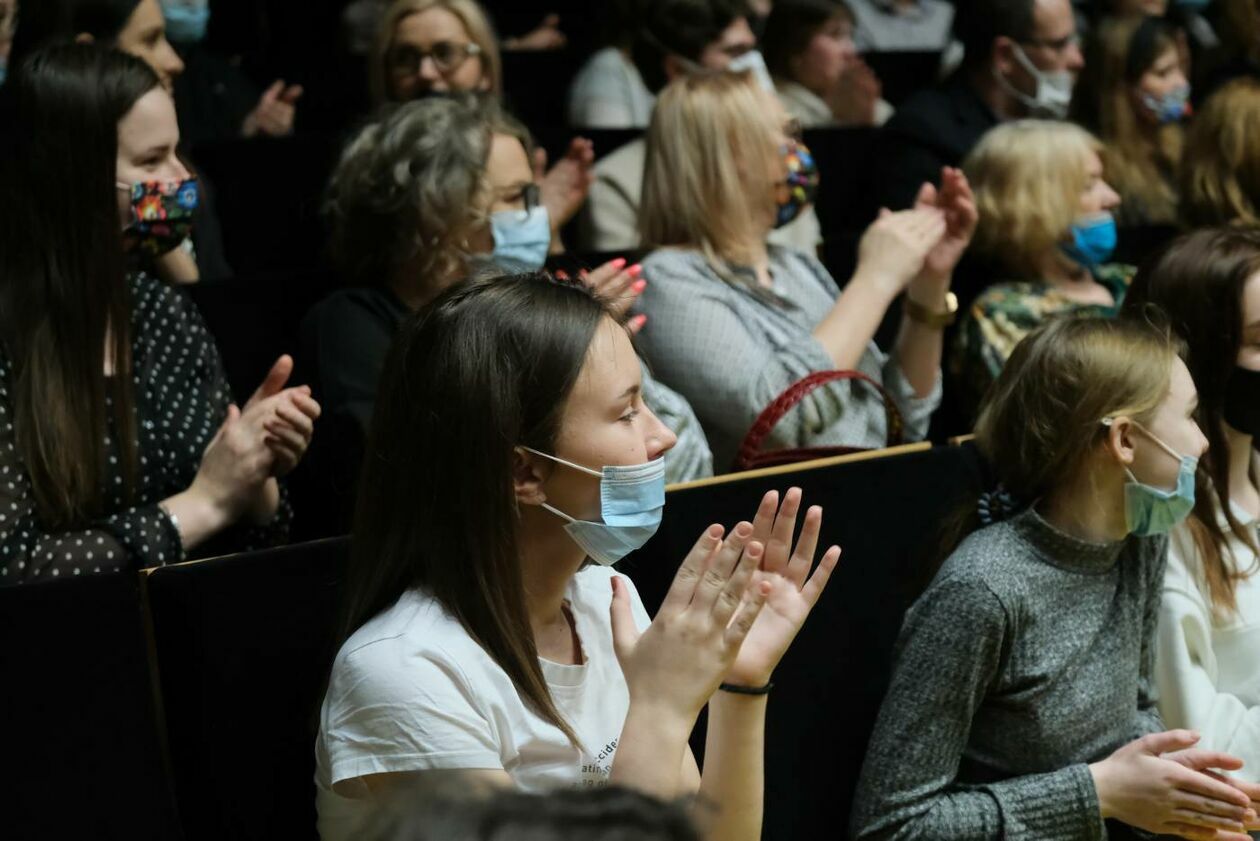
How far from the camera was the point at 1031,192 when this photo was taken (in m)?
3.17

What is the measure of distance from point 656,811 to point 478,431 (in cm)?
84

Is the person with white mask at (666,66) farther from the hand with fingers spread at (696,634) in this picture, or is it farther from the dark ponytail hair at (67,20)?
the hand with fingers spread at (696,634)

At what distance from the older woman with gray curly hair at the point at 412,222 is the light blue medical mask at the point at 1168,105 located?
6.33 feet

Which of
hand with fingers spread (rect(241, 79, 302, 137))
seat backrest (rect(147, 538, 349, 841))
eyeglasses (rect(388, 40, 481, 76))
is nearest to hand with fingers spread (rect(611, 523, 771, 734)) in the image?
seat backrest (rect(147, 538, 349, 841))

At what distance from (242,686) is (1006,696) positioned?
925mm

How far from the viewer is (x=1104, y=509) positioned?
2023 millimetres

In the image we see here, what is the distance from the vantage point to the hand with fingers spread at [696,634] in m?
1.45

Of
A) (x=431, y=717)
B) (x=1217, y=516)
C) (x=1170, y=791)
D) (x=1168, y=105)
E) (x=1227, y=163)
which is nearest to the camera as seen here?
(x=431, y=717)

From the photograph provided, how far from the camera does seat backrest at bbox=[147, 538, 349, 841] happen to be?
1659mm

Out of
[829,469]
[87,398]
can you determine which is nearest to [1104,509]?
[829,469]

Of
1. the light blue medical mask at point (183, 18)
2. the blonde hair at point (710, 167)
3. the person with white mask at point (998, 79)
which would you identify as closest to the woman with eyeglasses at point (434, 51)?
the blonde hair at point (710, 167)

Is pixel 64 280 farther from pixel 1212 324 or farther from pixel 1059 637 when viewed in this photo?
pixel 1212 324

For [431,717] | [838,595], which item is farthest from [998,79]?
[431,717]

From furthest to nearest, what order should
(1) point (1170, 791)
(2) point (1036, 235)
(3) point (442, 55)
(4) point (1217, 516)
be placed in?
(3) point (442, 55), (2) point (1036, 235), (4) point (1217, 516), (1) point (1170, 791)
